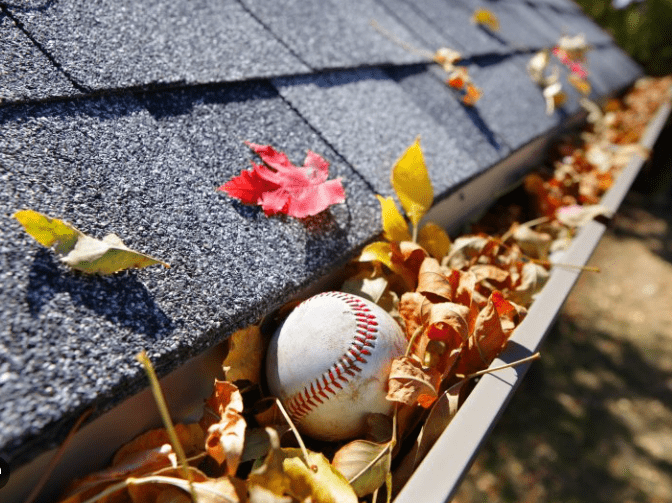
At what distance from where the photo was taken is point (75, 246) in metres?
0.85

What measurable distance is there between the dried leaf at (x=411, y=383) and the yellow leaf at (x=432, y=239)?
456mm

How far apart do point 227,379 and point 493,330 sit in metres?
0.61

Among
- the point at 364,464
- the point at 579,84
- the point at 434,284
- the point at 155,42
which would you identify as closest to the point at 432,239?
the point at 434,284

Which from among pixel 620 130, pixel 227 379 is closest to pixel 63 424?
pixel 227 379

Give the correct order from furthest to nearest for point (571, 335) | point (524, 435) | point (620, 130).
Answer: point (571, 335)
point (620, 130)
point (524, 435)

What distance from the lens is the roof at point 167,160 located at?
0.79m

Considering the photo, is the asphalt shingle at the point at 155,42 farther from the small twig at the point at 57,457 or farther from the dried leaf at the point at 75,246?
the small twig at the point at 57,457

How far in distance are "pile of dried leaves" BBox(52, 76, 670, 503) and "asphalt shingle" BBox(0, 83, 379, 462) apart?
10cm

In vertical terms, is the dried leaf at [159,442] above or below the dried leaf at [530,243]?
below

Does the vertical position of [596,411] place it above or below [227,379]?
below

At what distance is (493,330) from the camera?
3.90ft

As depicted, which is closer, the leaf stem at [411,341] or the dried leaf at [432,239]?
the leaf stem at [411,341]

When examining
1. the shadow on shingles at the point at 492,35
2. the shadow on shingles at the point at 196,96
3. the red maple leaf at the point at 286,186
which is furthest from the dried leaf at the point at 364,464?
the shadow on shingles at the point at 492,35

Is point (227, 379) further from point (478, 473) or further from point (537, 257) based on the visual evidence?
point (478, 473)
